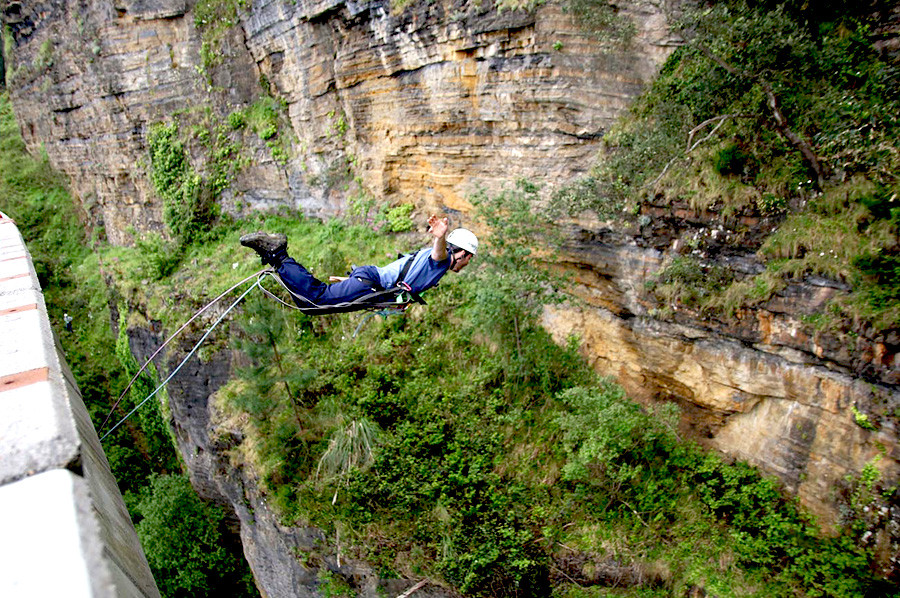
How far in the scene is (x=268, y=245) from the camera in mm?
4887

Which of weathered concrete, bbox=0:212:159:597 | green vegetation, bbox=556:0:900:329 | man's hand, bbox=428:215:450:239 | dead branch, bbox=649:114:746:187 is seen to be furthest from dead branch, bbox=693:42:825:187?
weathered concrete, bbox=0:212:159:597

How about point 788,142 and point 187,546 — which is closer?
point 788,142

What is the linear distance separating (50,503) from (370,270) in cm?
430

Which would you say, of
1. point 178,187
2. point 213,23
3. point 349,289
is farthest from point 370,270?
point 178,187

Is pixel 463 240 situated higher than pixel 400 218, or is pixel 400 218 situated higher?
pixel 463 240

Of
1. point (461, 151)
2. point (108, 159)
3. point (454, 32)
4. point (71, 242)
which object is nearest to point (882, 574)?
point (461, 151)

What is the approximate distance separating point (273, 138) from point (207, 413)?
760 cm

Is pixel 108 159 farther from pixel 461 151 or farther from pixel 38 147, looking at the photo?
pixel 461 151

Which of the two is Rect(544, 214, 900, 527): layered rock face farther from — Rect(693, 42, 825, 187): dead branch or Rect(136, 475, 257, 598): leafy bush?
Rect(136, 475, 257, 598): leafy bush

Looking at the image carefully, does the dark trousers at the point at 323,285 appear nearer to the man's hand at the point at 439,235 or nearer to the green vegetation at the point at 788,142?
the man's hand at the point at 439,235

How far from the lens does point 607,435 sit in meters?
6.88

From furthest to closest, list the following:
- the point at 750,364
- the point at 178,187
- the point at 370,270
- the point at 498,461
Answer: the point at 178,187 → the point at 498,461 → the point at 750,364 → the point at 370,270

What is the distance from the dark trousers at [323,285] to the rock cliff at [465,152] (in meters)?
4.08

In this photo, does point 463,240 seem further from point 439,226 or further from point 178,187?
point 178,187
